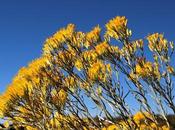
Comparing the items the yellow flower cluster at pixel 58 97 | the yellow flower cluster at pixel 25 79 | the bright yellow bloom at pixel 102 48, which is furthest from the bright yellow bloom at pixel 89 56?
the yellow flower cluster at pixel 58 97

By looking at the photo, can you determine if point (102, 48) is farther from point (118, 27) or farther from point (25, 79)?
point (25, 79)

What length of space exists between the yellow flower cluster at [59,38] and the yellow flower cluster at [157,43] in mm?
1765

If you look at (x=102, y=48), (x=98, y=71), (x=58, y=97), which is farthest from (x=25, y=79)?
(x=102, y=48)

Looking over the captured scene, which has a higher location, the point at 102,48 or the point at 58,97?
the point at 102,48

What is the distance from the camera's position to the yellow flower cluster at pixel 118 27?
785 cm

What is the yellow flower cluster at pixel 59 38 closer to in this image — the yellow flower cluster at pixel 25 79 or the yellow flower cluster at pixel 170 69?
the yellow flower cluster at pixel 25 79

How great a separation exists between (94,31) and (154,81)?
159 centimetres

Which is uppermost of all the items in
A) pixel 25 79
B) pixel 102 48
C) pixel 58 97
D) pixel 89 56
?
pixel 102 48

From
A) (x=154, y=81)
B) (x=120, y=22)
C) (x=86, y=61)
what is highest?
(x=120, y=22)

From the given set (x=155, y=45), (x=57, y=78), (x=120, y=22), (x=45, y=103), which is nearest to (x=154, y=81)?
(x=155, y=45)

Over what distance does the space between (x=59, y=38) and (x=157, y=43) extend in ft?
6.93

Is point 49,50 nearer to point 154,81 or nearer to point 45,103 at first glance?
point 45,103

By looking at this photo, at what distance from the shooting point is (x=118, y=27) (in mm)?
7875

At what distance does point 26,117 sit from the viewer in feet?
22.2
